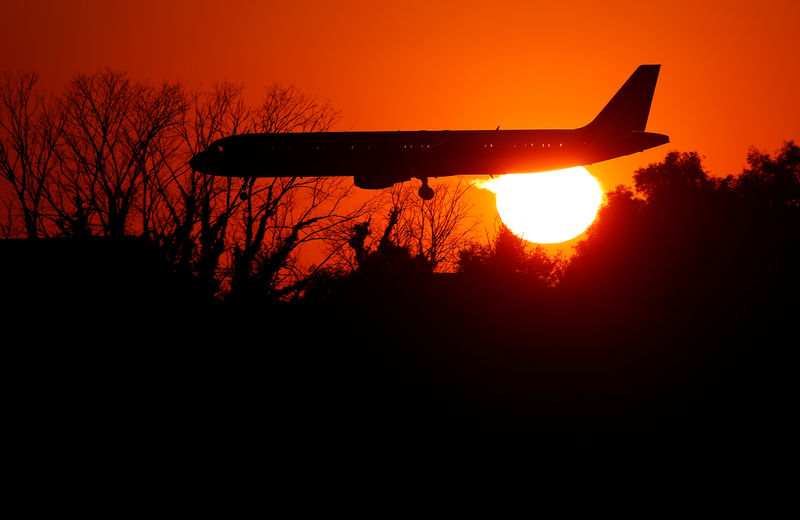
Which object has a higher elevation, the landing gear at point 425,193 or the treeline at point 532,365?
the landing gear at point 425,193

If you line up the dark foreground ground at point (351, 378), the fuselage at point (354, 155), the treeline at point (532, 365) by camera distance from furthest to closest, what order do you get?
the fuselage at point (354, 155)
the treeline at point (532, 365)
the dark foreground ground at point (351, 378)

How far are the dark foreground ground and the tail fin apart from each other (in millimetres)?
10491

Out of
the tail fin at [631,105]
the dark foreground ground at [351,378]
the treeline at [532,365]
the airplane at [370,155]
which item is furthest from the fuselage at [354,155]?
the tail fin at [631,105]

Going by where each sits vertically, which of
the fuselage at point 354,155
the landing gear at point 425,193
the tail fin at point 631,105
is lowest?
the landing gear at point 425,193

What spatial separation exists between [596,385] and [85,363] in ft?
58.8

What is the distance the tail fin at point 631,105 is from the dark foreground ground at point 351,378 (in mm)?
10491

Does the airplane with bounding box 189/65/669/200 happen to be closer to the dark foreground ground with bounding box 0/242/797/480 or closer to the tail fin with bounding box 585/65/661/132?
the tail fin with bounding box 585/65/661/132

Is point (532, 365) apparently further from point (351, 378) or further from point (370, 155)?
point (370, 155)

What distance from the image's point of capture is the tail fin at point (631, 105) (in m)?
42.3

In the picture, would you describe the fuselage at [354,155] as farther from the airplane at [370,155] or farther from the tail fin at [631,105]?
the tail fin at [631,105]

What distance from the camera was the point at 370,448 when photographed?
25.6m

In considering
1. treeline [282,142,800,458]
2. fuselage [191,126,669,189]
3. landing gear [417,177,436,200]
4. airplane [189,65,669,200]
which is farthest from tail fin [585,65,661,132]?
landing gear [417,177,436,200]

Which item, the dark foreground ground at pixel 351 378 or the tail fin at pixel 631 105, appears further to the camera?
the tail fin at pixel 631 105

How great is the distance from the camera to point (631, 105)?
44.0 m
